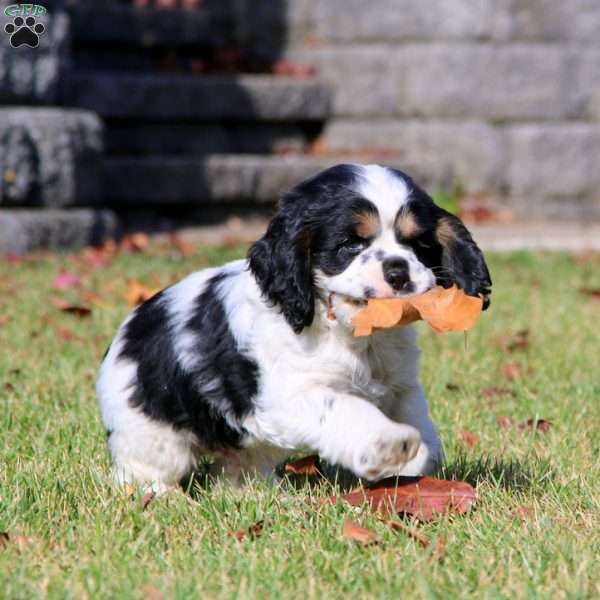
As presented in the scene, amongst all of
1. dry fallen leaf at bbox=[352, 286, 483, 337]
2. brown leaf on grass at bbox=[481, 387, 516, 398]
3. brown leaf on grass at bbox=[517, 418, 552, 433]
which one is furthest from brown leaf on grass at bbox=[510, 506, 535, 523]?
brown leaf on grass at bbox=[481, 387, 516, 398]

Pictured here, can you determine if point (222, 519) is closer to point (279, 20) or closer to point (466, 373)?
point (466, 373)

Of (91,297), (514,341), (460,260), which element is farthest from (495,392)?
(91,297)

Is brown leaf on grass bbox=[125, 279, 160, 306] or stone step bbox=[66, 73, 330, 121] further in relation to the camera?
stone step bbox=[66, 73, 330, 121]

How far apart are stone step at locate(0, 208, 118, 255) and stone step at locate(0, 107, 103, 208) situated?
0.12m

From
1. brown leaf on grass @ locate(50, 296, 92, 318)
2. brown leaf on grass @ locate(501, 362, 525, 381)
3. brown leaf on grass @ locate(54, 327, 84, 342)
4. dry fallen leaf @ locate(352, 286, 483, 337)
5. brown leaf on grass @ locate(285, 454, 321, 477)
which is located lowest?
brown leaf on grass @ locate(50, 296, 92, 318)

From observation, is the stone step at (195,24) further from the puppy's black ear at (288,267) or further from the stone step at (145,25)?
the puppy's black ear at (288,267)

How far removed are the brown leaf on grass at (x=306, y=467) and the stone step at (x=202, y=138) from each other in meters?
6.87

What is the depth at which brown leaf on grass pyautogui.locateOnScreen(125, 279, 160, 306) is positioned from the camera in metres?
6.80

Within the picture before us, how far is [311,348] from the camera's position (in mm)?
3658

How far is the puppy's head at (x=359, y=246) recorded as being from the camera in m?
3.55

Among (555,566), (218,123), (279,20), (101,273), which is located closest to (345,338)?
(555,566)

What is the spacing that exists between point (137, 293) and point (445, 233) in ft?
11.1

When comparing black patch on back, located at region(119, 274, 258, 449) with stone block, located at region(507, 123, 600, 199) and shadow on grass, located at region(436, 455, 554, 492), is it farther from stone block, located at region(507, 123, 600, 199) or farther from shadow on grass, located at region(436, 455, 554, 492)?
stone block, located at region(507, 123, 600, 199)

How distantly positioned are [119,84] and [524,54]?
3.75 meters
